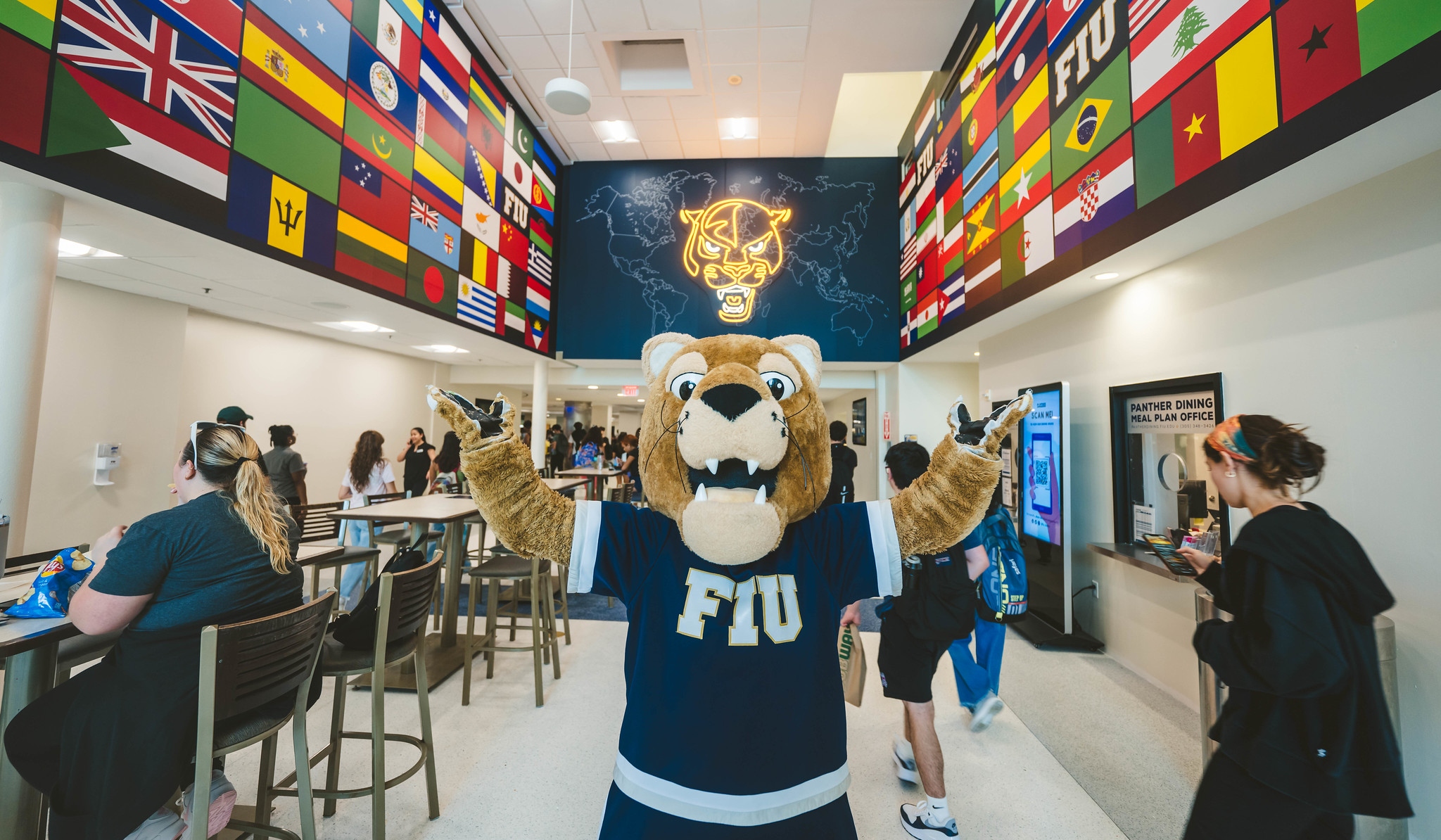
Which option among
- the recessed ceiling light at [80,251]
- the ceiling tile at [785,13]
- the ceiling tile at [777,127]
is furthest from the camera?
the ceiling tile at [777,127]

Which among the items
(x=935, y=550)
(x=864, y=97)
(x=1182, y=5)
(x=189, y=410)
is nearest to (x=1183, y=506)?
(x=1182, y=5)

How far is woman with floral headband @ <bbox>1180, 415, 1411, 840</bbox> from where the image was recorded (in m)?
1.13

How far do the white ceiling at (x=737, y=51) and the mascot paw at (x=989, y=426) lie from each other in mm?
4907

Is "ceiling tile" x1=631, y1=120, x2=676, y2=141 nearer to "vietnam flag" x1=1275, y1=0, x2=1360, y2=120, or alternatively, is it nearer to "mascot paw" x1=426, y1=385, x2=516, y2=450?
→ "vietnam flag" x1=1275, y1=0, x2=1360, y2=120

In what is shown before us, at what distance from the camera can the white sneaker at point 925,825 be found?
74.8 inches

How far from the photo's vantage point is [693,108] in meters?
6.00

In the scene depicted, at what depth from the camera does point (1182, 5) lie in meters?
2.39

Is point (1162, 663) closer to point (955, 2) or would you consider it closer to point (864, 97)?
point (955, 2)

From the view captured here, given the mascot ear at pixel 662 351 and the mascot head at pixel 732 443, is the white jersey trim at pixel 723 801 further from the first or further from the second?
the mascot ear at pixel 662 351

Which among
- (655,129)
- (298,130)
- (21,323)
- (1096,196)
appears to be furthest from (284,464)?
(1096,196)

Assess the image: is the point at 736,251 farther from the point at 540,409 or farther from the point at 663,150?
the point at 540,409

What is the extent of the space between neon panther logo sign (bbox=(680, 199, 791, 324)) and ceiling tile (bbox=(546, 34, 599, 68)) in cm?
218

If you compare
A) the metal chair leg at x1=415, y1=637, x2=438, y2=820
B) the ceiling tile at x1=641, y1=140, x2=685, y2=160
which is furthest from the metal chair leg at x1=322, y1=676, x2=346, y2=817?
the ceiling tile at x1=641, y1=140, x2=685, y2=160

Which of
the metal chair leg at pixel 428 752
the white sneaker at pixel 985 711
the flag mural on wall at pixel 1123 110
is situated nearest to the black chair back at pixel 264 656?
the metal chair leg at pixel 428 752
